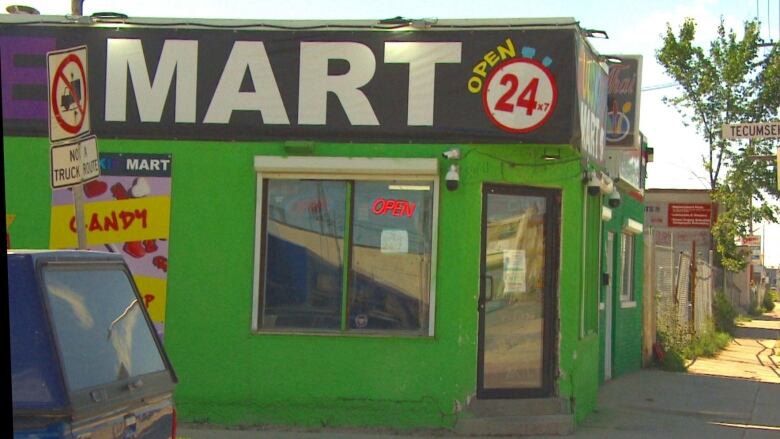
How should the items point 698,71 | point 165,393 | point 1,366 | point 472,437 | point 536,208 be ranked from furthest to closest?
point 698,71
point 536,208
point 472,437
point 165,393
point 1,366

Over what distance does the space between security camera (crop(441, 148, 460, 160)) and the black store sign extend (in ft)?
0.45

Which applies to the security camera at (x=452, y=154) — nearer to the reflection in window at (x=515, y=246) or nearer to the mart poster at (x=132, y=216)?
the reflection in window at (x=515, y=246)

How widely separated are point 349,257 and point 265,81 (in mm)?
1940

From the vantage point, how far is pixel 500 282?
977 cm

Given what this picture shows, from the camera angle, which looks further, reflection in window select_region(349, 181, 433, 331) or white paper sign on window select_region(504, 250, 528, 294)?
white paper sign on window select_region(504, 250, 528, 294)

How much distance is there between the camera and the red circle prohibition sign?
660 centimetres

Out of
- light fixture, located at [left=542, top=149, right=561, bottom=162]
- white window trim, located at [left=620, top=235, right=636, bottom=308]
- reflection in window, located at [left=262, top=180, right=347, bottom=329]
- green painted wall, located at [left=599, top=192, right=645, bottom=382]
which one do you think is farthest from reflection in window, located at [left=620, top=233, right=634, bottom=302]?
reflection in window, located at [left=262, top=180, right=347, bottom=329]

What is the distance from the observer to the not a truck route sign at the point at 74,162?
6.53 metres

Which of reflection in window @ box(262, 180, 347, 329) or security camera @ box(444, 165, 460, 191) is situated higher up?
security camera @ box(444, 165, 460, 191)

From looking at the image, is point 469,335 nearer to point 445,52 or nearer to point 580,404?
point 580,404

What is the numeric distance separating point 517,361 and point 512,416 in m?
0.58

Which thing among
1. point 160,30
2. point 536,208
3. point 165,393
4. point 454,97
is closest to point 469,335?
point 536,208

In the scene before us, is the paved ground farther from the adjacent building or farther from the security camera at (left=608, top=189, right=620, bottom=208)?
the security camera at (left=608, top=189, right=620, bottom=208)

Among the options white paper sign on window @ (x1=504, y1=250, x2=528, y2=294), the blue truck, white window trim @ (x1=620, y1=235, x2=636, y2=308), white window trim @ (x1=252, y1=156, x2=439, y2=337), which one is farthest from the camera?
white window trim @ (x1=620, y1=235, x2=636, y2=308)
